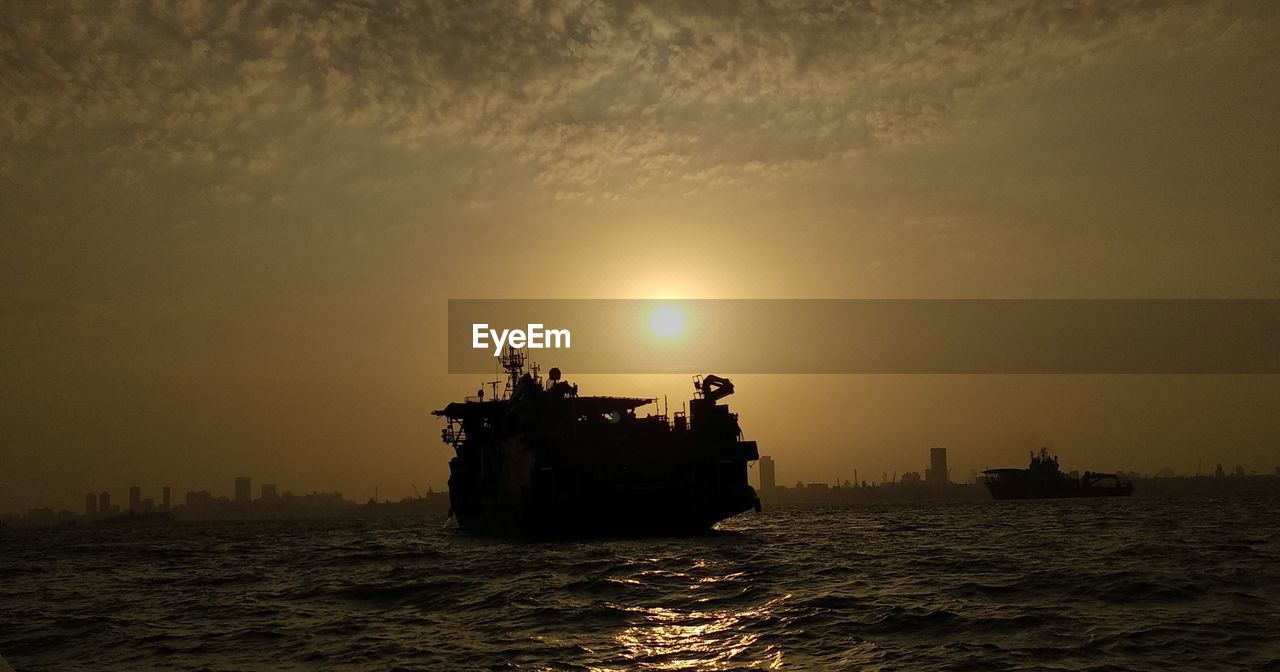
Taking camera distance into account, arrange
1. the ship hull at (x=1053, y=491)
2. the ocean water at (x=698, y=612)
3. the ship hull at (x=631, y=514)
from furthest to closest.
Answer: the ship hull at (x=1053, y=491) < the ship hull at (x=631, y=514) < the ocean water at (x=698, y=612)

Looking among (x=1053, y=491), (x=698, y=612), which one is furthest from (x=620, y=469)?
(x=1053, y=491)

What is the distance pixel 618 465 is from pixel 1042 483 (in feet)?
397

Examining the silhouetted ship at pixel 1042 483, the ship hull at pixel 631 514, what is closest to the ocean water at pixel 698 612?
the ship hull at pixel 631 514

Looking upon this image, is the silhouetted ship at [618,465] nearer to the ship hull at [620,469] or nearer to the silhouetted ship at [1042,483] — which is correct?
the ship hull at [620,469]

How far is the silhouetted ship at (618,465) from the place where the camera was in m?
52.7

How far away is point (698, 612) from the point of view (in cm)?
2330

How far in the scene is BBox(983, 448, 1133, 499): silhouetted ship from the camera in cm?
15088

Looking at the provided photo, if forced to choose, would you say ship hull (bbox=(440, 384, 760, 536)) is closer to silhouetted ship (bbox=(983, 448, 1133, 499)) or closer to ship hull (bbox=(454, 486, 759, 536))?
ship hull (bbox=(454, 486, 759, 536))

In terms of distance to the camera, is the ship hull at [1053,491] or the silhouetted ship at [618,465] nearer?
the silhouetted ship at [618,465]

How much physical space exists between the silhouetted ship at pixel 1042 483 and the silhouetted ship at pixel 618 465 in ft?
367

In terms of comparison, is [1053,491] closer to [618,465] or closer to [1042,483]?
[1042,483]

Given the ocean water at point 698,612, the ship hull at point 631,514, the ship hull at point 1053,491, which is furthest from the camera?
the ship hull at point 1053,491

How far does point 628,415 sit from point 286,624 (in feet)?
115

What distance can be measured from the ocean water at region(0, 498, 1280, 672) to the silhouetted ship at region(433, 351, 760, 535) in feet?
27.9
